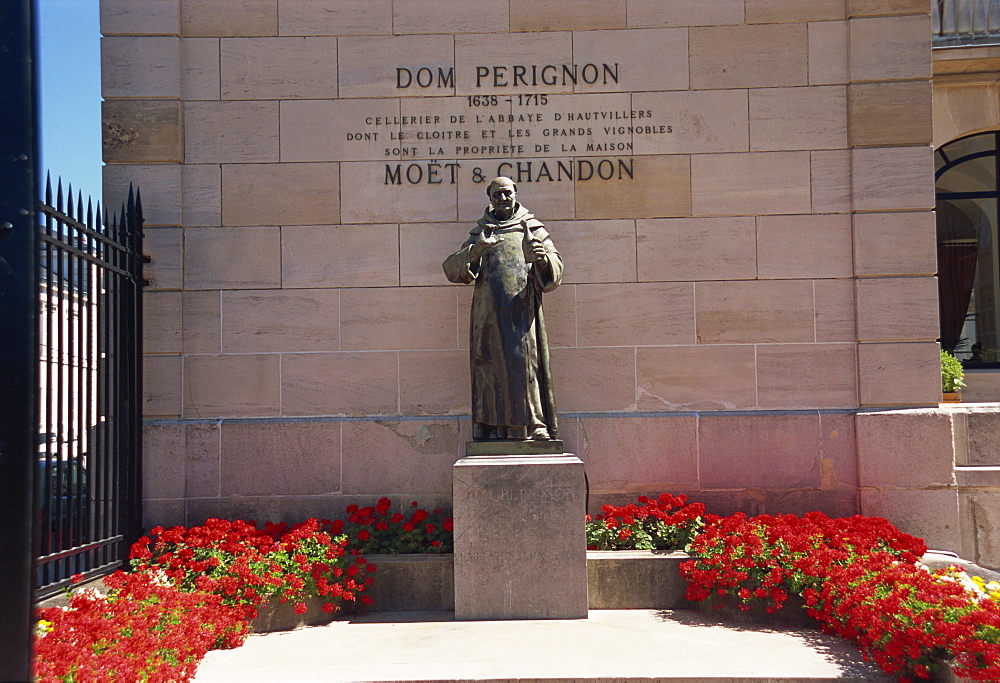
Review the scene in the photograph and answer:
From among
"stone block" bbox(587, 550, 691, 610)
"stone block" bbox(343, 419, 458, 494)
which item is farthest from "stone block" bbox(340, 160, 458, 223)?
"stone block" bbox(587, 550, 691, 610)

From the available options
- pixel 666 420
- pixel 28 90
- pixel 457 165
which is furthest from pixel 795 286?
pixel 28 90

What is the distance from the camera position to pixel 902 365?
28.1 feet

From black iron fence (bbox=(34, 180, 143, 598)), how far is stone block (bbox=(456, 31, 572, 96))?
349 centimetres

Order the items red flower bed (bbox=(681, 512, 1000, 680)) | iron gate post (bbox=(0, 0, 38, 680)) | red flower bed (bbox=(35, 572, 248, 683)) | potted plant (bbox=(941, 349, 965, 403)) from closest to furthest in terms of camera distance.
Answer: iron gate post (bbox=(0, 0, 38, 680))
red flower bed (bbox=(35, 572, 248, 683))
red flower bed (bbox=(681, 512, 1000, 680))
potted plant (bbox=(941, 349, 965, 403))

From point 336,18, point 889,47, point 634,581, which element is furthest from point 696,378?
point 336,18

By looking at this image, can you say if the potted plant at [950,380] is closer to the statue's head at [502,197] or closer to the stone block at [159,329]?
the statue's head at [502,197]

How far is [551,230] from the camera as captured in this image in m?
8.82

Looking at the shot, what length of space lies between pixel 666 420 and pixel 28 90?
749cm

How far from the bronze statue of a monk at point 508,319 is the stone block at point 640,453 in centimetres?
118

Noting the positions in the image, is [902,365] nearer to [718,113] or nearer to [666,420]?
[666,420]

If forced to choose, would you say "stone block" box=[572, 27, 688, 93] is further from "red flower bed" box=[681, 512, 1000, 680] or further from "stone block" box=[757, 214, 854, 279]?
"red flower bed" box=[681, 512, 1000, 680]

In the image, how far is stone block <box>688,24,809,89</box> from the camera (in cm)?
886

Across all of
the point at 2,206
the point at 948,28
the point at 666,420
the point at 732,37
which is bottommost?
the point at 666,420

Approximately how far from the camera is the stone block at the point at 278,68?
8.90 meters
